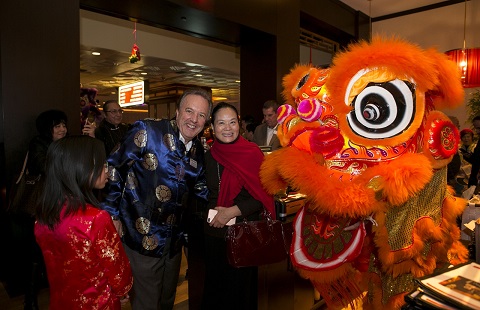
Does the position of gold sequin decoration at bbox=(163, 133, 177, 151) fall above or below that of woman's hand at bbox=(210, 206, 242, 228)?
above

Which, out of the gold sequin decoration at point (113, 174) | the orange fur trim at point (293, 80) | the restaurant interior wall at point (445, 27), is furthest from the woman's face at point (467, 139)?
the gold sequin decoration at point (113, 174)

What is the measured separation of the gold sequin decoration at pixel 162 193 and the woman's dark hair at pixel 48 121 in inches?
50.6

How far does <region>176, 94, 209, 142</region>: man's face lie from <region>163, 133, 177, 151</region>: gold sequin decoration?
0.18 ft

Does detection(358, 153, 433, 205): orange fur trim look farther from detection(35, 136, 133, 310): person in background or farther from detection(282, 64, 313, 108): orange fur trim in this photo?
detection(35, 136, 133, 310): person in background

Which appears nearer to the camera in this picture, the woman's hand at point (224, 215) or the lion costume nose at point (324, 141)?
the lion costume nose at point (324, 141)

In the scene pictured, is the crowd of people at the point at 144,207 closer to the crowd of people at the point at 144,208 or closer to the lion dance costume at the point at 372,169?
the crowd of people at the point at 144,208

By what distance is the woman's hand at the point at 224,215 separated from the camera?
1.60 m

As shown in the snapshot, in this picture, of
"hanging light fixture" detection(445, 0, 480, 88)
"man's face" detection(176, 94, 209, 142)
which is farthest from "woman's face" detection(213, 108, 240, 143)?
"hanging light fixture" detection(445, 0, 480, 88)

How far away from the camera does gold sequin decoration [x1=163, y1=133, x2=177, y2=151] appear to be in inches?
60.9

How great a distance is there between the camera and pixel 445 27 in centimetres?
503

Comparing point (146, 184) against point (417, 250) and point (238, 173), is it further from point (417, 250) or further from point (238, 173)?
point (417, 250)

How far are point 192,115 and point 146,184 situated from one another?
0.37 metres

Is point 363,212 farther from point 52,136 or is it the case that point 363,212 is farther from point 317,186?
point 52,136

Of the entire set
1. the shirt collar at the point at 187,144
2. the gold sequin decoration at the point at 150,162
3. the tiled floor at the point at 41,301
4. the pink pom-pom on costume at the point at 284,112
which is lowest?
the tiled floor at the point at 41,301
